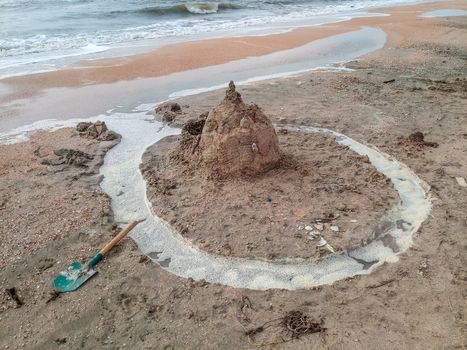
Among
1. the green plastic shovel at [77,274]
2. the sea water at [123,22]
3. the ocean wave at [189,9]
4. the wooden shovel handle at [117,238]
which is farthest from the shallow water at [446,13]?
the green plastic shovel at [77,274]

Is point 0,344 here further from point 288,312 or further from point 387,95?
point 387,95

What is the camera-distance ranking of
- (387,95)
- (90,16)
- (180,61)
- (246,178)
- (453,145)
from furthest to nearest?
(90,16) → (180,61) → (387,95) → (453,145) → (246,178)

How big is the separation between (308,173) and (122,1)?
75.0 feet

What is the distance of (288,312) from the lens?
3.65 m

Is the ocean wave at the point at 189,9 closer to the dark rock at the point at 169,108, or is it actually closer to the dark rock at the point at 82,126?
the dark rock at the point at 169,108

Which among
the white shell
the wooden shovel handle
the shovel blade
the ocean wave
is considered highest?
the ocean wave

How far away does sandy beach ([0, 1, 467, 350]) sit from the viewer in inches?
136

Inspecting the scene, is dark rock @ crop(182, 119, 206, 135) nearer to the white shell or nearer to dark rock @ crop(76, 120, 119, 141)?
dark rock @ crop(76, 120, 119, 141)

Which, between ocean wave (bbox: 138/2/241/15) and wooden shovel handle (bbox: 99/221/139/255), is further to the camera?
ocean wave (bbox: 138/2/241/15)

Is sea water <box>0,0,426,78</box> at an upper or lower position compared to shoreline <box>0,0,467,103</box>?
upper

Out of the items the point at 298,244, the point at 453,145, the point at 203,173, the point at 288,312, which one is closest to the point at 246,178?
the point at 203,173

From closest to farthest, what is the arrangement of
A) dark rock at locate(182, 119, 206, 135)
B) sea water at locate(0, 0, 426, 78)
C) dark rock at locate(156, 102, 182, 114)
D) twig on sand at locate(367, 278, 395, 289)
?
twig on sand at locate(367, 278, 395, 289)
dark rock at locate(182, 119, 206, 135)
dark rock at locate(156, 102, 182, 114)
sea water at locate(0, 0, 426, 78)

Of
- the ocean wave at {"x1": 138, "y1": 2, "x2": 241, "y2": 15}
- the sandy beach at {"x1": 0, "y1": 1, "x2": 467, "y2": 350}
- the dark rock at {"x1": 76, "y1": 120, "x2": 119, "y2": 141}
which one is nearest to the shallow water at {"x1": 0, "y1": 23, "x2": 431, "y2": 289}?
the sandy beach at {"x1": 0, "y1": 1, "x2": 467, "y2": 350}

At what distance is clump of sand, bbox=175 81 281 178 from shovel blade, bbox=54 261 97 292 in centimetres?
201
